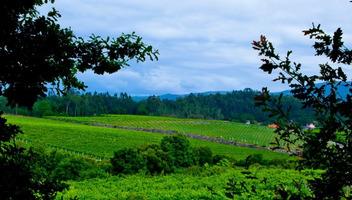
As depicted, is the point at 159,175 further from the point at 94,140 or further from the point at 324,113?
the point at 94,140

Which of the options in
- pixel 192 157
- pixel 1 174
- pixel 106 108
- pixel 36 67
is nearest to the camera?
pixel 1 174

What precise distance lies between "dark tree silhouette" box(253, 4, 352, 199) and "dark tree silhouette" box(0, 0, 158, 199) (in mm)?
2892

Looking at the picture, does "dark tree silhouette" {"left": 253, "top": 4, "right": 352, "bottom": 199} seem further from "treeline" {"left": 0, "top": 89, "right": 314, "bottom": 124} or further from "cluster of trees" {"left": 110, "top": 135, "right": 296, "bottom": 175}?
"treeline" {"left": 0, "top": 89, "right": 314, "bottom": 124}

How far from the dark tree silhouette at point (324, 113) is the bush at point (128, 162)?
32914mm

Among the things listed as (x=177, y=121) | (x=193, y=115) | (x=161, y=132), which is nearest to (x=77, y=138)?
(x=161, y=132)

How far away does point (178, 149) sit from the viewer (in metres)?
45.2

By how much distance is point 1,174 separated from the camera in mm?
5379

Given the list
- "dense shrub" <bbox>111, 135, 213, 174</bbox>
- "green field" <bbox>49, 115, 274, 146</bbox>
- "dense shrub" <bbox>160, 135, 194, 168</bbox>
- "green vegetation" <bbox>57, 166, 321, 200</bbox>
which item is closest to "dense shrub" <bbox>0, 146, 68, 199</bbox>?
"green vegetation" <bbox>57, 166, 321, 200</bbox>

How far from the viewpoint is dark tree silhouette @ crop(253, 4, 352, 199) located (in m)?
3.13

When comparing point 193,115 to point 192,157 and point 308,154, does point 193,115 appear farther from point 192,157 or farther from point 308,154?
point 308,154

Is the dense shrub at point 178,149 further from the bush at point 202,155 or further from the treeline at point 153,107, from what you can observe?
the treeline at point 153,107

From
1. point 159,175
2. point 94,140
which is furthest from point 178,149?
point 94,140

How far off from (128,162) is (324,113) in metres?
33.6

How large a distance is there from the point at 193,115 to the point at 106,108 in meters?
31.1
